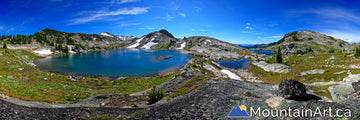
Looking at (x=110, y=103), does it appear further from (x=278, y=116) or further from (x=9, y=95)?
(x=278, y=116)

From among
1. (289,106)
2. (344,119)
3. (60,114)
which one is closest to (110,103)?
(60,114)

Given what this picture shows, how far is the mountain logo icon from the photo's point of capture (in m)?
13.9

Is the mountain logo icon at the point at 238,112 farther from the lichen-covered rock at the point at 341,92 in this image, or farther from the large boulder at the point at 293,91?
the lichen-covered rock at the point at 341,92

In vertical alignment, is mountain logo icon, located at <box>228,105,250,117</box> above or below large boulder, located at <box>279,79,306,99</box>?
below

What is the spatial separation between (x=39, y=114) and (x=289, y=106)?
26673 mm

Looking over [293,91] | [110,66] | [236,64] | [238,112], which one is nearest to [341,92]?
[293,91]

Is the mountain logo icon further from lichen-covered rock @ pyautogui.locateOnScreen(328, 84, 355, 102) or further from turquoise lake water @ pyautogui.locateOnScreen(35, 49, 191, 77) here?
turquoise lake water @ pyautogui.locateOnScreen(35, 49, 191, 77)

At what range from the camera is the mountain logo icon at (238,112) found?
1386 cm

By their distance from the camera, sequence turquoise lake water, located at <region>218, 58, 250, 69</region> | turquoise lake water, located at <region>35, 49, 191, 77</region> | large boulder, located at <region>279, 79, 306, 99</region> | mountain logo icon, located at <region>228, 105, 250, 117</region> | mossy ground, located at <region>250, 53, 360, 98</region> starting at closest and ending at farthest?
mountain logo icon, located at <region>228, 105, 250, 117</region> → large boulder, located at <region>279, 79, 306, 99</region> → mossy ground, located at <region>250, 53, 360, 98</region> → turquoise lake water, located at <region>35, 49, 191, 77</region> → turquoise lake water, located at <region>218, 58, 250, 69</region>

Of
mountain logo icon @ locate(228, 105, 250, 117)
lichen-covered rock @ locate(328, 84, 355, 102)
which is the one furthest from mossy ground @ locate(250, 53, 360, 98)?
mountain logo icon @ locate(228, 105, 250, 117)

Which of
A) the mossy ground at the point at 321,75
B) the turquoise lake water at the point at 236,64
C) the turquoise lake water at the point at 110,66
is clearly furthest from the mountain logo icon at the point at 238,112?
the turquoise lake water at the point at 236,64

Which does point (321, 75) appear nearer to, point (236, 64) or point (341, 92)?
point (341, 92)

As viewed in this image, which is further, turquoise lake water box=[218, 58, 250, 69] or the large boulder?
turquoise lake water box=[218, 58, 250, 69]

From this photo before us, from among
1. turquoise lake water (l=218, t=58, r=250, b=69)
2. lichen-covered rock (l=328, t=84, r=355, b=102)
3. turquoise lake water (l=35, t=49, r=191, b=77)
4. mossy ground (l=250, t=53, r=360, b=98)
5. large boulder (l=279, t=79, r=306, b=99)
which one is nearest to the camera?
large boulder (l=279, t=79, r=306, b=99)
